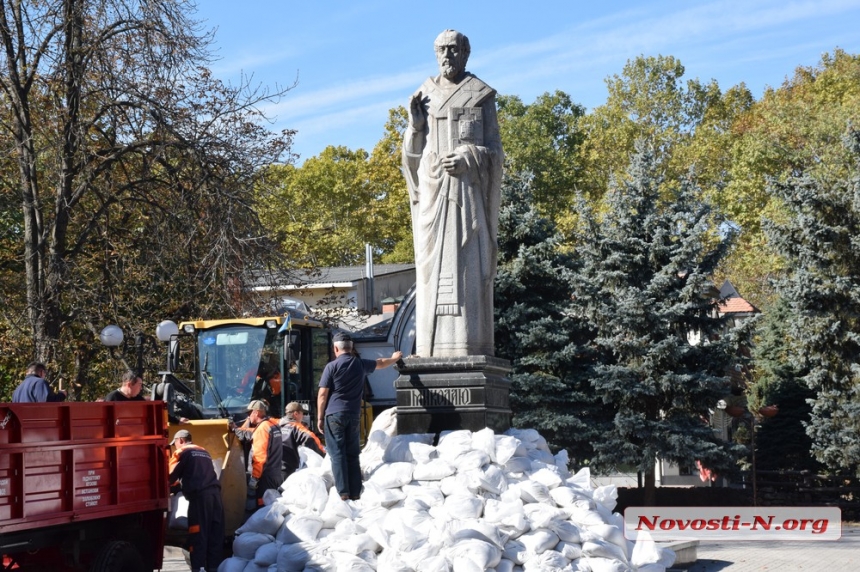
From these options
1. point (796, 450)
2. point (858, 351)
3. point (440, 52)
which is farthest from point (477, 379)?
point (796, 450)

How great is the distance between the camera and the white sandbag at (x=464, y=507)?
1055 cm

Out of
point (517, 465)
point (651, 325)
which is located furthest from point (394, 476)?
point (651, 325)

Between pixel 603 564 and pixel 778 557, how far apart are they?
19.2 ft

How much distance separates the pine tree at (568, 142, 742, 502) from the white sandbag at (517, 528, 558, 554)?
39.4 ft

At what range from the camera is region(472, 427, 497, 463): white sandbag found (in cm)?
1148

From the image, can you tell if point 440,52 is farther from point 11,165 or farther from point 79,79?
point 11,165

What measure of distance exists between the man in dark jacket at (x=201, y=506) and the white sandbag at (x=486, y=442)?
2.62 meters

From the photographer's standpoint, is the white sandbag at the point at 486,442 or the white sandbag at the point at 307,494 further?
the white sandbag at the point at 486,442

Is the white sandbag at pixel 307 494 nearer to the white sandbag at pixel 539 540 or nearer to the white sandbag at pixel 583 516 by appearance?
the white sandbag at pixel 539 540

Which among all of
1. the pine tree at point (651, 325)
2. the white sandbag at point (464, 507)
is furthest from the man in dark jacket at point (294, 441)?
the pine tree at point (651, 325)

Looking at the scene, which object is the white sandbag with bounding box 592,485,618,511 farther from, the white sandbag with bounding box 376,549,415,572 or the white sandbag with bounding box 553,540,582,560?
the white sandbag with bounding box 376,549,415,572

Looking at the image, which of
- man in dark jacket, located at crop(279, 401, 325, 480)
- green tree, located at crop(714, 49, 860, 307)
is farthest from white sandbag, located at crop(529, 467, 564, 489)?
green tree, located at crop(714, 49, 860, 307)

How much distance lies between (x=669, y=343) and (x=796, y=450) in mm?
7136

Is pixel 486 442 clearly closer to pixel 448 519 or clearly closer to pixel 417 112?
pixel 448 519
